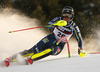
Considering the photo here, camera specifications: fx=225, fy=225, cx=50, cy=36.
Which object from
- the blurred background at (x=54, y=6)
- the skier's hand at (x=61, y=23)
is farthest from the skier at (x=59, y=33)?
the blurred background at (x=54, y=6)

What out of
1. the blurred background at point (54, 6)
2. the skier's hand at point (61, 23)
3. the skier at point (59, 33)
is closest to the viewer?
the skier's hand at point (61, 23)

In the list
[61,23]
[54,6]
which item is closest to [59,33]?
[61,23]

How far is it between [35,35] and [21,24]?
1023 millimetres

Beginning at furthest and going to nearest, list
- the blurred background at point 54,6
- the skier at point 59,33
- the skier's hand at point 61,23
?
the blurred background at point 54,6 → the skier at point 59,33 → the skier's hand at point 61,23

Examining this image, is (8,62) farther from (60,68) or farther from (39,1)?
(39,1)

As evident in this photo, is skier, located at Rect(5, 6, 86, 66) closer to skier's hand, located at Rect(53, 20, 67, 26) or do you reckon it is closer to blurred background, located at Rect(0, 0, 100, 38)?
skier's hand, located at Rect(53, 20, 67, 26)

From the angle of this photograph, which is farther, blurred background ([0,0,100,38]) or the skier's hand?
blurred background ([0,0,100,38])

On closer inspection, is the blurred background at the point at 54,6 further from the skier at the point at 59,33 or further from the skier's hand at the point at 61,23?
the skier's hand at the point at 61,23

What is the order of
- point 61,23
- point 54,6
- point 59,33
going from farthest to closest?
point 54,6 < point 59,33 < point 61,23

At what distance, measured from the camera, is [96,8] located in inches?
792

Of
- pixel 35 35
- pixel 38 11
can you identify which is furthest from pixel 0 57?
pixel 38 11

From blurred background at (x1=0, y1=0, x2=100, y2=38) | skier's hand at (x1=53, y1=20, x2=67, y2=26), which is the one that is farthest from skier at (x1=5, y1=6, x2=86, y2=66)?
blurred background at (x1=0, y1=0, x2=100, y2=38)

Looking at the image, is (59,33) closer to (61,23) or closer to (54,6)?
(61,23)

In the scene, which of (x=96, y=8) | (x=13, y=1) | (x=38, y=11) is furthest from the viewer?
(x=96, y=8)
